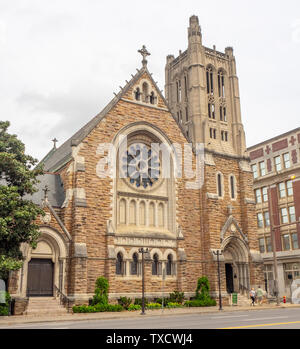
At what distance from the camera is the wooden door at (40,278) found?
26812mm

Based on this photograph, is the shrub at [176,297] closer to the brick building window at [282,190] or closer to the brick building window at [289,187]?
the brick building window at [289,187]

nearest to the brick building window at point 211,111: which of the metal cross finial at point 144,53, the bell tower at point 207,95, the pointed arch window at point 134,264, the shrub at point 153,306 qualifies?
the bell tower at point 207,95

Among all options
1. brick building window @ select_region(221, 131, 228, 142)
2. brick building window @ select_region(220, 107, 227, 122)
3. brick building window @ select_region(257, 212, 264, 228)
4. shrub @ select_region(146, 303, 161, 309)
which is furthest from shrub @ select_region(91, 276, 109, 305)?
brick building window @ select_region(257, 212, 264, 228)

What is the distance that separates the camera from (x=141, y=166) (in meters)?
33.1

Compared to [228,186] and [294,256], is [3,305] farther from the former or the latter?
[294,256]

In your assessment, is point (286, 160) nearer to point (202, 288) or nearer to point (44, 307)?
point (202, 288)

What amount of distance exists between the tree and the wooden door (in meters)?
4.87

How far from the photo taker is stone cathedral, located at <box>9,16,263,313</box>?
1083 inches

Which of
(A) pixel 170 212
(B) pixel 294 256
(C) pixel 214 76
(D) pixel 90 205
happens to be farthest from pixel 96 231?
(B) pixel 294 256

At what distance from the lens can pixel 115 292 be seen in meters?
28.3

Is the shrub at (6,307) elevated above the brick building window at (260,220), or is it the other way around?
the brick building window at (260,220)

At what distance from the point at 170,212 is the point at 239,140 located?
11428 mm

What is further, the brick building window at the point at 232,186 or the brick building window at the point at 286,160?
the brick building window at the point at 286,160

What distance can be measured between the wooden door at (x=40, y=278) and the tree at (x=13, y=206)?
16.0 ft
